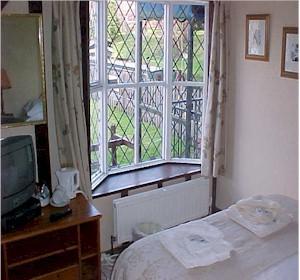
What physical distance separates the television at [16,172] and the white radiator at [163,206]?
0.81 m

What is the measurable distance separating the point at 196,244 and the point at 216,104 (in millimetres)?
1449

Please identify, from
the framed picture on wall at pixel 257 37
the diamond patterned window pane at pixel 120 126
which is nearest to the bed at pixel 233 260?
the diamond patterned window pane at pixel 120 126

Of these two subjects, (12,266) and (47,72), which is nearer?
(12,266)

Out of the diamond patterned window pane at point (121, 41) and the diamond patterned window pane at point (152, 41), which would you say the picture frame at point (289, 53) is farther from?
the diamond patterned window pane at point (121, 41)

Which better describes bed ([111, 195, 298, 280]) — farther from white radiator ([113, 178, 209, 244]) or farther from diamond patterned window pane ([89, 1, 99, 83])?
diamond patterned window pane ([89, 1, 99, 83])

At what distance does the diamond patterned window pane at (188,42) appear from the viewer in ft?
11.1

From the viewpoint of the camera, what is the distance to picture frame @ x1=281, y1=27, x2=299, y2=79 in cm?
278

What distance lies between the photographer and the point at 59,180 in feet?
8.67

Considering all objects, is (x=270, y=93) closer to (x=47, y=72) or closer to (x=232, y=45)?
(x=232, y=45)

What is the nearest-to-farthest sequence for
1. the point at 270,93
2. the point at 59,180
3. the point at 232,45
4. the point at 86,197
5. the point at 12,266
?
the point at 12,266
the point at 59,180
the point at 86,197
the point at 270,93
the point at 232,45

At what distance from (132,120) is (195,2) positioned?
3.32 feet

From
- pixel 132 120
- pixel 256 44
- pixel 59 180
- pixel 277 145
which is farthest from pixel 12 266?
pixel 256 44

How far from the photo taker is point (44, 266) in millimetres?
2422

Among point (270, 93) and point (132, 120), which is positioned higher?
point (270, 93)
